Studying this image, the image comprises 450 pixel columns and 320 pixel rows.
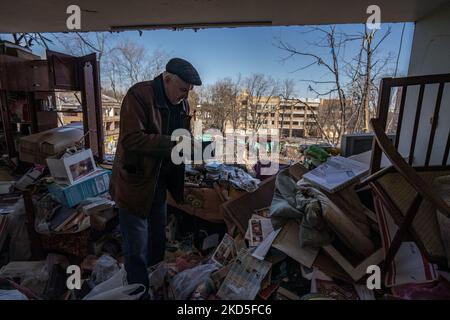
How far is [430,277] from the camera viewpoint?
1.03 meters

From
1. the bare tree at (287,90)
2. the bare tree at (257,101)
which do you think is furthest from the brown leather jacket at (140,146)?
the bare tree at (257,101)

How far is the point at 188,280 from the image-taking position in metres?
1.43

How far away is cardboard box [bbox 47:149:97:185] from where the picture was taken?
6.27 ft

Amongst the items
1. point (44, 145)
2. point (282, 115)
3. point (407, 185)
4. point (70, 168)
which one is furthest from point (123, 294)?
point (282, 115)

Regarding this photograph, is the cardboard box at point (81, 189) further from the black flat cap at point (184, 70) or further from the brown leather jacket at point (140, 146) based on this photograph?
the black flat cap at point (184, 70)

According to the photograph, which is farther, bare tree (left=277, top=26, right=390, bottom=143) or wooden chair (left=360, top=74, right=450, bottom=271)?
bare tree (left=277, top=26, right=390, bottom=143)

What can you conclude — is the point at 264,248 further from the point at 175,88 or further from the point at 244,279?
the point at 175,88

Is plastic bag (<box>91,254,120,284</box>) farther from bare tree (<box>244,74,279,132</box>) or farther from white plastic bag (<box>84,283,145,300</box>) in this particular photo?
bare tree (<box>244,74,279,132</box>)

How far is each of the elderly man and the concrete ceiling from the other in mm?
825

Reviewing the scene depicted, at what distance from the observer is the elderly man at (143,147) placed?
1.14 metres

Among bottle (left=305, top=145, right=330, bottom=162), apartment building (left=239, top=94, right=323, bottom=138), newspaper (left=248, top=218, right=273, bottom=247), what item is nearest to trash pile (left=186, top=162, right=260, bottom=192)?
newspaper (left=248, top=218, right=273, bottom=247)

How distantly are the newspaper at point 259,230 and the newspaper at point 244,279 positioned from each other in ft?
0.44
